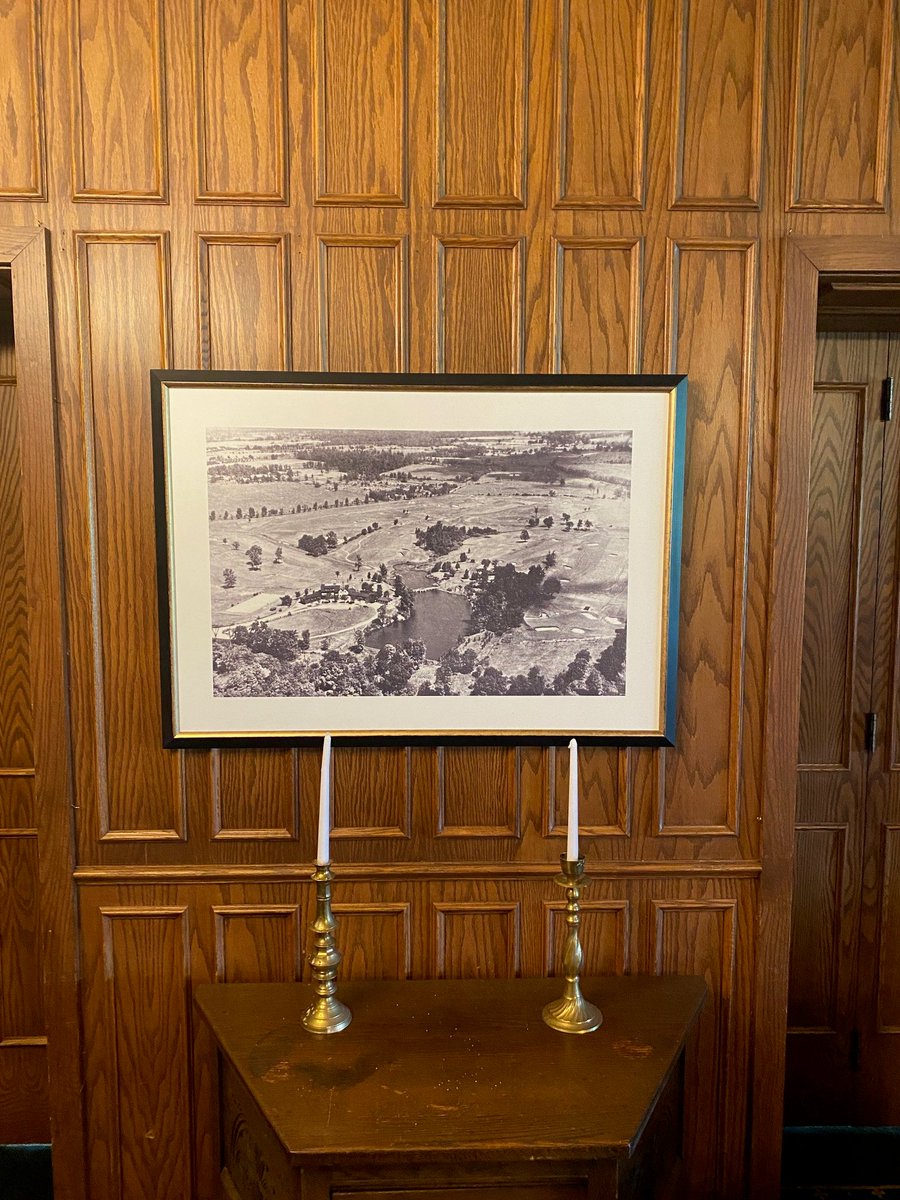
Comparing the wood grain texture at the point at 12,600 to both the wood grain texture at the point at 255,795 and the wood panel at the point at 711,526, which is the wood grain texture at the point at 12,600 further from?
the wood panel at the point at 711,526

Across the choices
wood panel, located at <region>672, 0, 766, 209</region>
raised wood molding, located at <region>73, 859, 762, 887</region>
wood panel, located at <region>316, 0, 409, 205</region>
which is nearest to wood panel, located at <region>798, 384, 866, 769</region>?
raised wood molding, located at <region>73, 859, 762, 887</region>

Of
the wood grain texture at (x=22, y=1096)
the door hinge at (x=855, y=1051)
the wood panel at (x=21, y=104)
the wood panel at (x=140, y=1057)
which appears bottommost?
the wood grain texture at (x=22, y=1096)

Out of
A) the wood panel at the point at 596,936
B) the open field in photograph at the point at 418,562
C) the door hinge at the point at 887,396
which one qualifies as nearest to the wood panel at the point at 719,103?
the open field in photograph at the point at 418,562

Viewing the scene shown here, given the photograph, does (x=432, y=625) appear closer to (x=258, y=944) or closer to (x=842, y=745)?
(x=258, y=944)

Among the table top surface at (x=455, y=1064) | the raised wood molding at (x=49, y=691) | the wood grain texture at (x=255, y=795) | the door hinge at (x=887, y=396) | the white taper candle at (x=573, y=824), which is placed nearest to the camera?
the table top surface at (x=455, y=1064)

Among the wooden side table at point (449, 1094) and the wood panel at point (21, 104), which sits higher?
the wood panel at point (21, 104)

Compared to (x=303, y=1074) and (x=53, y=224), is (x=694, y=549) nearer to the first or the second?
(x=303, y=1074)

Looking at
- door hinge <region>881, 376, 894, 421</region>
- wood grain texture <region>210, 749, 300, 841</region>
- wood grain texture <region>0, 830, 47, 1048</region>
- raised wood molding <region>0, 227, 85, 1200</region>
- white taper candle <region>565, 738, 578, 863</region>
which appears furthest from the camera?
wood grain texture <region>0, 830, 47, 1048</region>

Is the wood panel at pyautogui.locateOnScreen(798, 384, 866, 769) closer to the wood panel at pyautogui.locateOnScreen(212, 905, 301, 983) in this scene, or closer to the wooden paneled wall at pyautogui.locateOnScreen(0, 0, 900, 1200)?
the wooden paneled wall at pyautogui.locateOnScreen(0, 0, 900, 1200)
